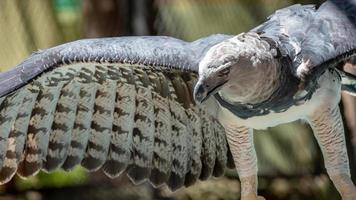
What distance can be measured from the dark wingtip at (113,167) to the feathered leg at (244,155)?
515 millimetres

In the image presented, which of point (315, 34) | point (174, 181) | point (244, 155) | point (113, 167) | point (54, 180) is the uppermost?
point (315, 34)

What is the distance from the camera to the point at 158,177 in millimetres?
4332

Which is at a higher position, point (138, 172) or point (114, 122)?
point (114, 122)

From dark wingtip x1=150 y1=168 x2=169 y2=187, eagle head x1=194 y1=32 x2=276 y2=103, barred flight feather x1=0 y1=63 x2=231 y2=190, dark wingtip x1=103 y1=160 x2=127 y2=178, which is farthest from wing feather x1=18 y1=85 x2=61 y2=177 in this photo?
eagle head x1=194 y1=32 x2=276 y2=103

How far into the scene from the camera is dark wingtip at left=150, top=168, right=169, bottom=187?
170 inches

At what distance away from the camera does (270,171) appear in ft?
19.3

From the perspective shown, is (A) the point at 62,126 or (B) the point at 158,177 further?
(B) the point at 158,177

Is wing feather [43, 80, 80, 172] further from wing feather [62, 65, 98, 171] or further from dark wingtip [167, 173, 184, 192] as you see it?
dark wingtip [167, 173, 184, 192]

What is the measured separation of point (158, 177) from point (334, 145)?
0.82 metres

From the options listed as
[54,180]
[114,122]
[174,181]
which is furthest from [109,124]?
[54,180]

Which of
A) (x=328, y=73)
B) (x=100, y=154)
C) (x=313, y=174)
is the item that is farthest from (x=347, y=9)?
(x=313, y=174)

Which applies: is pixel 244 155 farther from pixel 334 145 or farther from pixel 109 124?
pixel 109 124

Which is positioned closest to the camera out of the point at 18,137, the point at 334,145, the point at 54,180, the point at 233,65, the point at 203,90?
the point at 203,90

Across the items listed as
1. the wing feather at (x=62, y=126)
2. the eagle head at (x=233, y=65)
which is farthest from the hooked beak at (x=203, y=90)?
the wing feather at (x=62, y=126)
